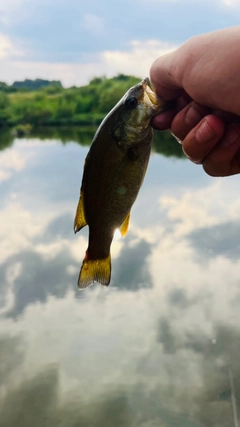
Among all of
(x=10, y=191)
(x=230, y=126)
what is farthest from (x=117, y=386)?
(x=10, y=191)

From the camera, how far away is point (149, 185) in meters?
31.0

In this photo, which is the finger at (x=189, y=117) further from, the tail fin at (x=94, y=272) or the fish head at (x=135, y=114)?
the tail fin at (x=94, y=272)

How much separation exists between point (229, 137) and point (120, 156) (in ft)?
2.23

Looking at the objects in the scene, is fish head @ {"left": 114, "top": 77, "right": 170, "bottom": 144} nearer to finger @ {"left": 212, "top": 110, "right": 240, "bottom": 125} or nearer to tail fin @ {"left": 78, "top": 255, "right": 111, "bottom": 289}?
finger @ {"left": 212, "top": 110, "right": 240, "bottom": 125}

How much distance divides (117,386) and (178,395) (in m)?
1.53

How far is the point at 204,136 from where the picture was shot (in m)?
2.43

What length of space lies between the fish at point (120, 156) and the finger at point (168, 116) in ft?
0.14

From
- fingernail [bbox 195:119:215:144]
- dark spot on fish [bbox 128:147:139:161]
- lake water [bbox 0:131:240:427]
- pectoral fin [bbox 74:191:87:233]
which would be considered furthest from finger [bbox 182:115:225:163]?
lake water [bbox 0:131:240:427]

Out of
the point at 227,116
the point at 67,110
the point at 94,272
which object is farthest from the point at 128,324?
the point at 67,110

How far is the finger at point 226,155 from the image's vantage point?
252 centimetres

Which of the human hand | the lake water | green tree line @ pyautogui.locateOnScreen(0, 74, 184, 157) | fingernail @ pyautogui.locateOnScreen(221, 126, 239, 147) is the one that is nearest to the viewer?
the human hand

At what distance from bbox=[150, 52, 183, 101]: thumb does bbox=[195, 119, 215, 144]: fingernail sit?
10.4 inches

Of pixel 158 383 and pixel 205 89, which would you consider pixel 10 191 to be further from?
pixel 205 89

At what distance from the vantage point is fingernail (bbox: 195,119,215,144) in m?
2.39
